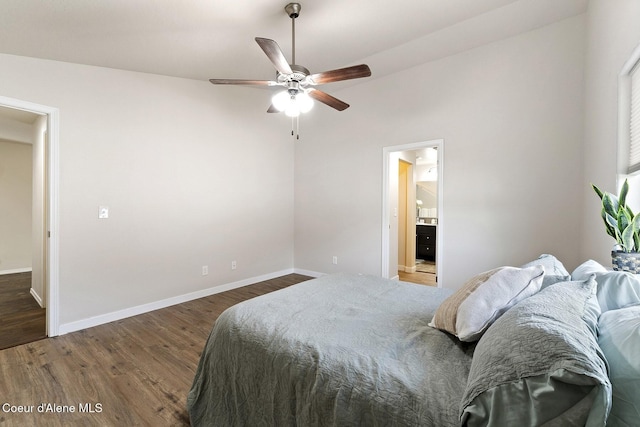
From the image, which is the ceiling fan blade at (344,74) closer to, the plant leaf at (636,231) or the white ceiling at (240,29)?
the white ceiling at (240,29)

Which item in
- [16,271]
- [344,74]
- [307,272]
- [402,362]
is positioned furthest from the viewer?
[16,271]

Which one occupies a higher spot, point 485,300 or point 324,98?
point 324,98

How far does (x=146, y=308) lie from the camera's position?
3.40 m

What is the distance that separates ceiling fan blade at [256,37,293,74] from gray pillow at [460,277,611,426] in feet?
6.11

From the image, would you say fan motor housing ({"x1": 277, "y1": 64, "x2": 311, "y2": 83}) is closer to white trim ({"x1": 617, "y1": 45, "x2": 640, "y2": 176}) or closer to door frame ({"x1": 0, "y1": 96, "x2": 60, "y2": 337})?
white trim ({"x1": 617, "y1": 45, "x2": 640, "y2": 176})

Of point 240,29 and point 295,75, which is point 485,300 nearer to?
point 295,75

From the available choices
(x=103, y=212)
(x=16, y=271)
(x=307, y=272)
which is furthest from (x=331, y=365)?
(x=16, y=271)

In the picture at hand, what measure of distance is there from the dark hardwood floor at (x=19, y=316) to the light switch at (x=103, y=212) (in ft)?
4.05

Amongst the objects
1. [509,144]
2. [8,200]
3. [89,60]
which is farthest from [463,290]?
[8,200]

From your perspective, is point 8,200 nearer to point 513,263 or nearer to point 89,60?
point 89,60

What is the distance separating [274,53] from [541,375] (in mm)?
2077

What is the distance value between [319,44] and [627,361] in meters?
3.24

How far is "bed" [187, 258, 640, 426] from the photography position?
651mm

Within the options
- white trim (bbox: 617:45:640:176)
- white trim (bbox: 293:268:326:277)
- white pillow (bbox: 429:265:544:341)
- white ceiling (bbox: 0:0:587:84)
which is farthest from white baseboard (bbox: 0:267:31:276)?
white trim (bbox: 617:45:640:176)
